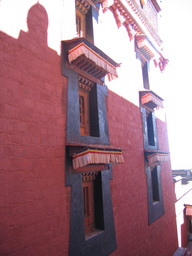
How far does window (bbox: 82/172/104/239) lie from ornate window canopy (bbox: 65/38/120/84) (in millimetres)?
2964

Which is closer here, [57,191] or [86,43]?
[57,191]

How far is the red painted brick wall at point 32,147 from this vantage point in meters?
3.55

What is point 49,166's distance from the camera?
170 inches

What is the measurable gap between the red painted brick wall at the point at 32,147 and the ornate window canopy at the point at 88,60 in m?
0.52

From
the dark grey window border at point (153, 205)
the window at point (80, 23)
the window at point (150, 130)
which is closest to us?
the window at point (80, 23)

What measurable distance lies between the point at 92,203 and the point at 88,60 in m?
4.02

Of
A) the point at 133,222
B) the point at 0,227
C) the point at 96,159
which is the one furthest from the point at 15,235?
the point at 133,222

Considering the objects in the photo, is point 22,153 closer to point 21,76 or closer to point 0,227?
point 0,227

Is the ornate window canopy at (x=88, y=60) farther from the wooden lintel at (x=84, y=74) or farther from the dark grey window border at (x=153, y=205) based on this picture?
the dark grey window border at (x=153, y=205)

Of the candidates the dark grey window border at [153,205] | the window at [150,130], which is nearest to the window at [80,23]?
the window at [150,130]

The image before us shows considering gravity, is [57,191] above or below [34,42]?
below

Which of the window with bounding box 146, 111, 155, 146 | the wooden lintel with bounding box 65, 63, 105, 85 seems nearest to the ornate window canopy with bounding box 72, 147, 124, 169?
the wooden lintel with bounding box 65, 63, 105, 85

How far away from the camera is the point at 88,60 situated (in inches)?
210

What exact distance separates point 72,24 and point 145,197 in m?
6.77
